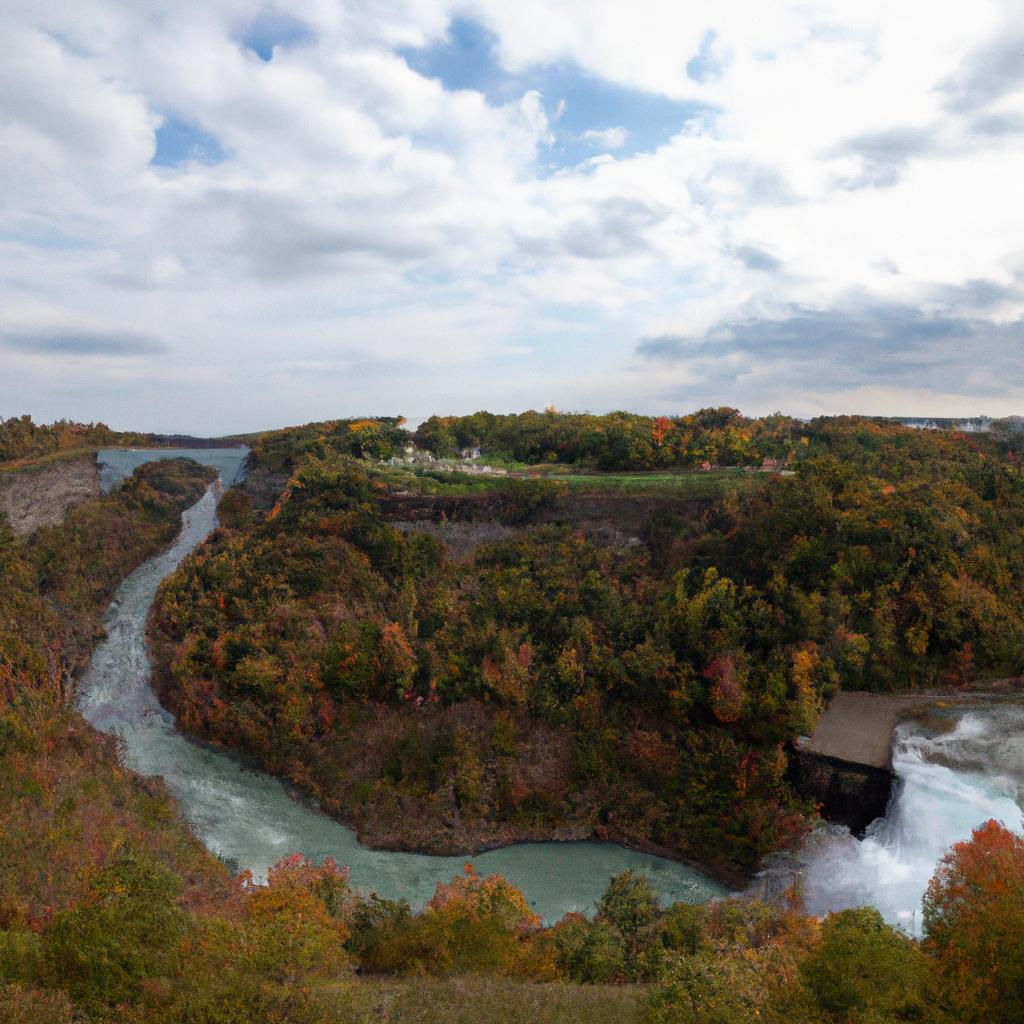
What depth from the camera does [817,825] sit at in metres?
17.0

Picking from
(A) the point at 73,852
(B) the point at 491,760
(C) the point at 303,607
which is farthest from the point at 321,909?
(C) the point at 303,607

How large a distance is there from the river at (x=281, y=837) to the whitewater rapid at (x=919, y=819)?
2764mm

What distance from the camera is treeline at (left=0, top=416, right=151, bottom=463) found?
119ft

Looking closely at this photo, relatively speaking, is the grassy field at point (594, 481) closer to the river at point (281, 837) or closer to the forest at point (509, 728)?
the forest at point (509, 728)

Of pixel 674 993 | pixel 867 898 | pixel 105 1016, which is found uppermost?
pixel 674 993

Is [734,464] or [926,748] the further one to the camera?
[734,464]

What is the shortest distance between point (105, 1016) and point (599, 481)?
939 inches

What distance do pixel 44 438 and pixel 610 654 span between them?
1325 inches

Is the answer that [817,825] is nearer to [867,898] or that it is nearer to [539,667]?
[867,898]

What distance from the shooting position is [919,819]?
15.3 metres

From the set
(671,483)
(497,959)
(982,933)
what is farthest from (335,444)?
(982,933)

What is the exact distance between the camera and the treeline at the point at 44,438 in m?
36.2

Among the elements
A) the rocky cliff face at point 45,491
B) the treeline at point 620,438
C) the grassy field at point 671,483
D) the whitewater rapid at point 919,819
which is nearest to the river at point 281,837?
the whitewater rapid at point 919,819

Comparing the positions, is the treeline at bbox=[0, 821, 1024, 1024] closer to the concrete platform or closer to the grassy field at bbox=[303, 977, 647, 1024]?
the grassy field at bbox=[303, 977, 647, 1024]
